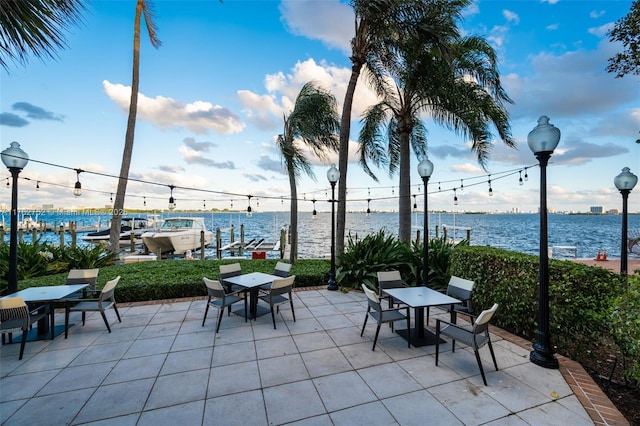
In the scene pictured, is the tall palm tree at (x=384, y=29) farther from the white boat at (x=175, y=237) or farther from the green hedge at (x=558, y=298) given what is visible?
the white boat at (x=175, y=237)

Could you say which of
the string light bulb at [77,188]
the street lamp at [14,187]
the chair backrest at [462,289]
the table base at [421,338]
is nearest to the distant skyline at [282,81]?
the string light bulb at [77,188]

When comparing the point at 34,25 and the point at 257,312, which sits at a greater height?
the point at 34,25

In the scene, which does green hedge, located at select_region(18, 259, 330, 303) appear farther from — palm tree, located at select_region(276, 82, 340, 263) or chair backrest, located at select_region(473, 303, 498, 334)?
chair backrest, located at select_region(473, 303, 498, 334)

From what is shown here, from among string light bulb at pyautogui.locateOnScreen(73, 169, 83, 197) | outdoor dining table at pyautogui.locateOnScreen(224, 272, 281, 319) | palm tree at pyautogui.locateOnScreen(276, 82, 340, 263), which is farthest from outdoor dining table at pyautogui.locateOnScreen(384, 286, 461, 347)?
string light bulb at pyautogui.locateOnScreen(73, 169, 83, 197)

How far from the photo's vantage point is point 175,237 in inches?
681

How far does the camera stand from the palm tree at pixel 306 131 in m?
9.44

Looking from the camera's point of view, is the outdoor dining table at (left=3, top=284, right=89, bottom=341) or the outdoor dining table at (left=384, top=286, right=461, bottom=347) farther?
the outdoor dining table at (left=3, top=284, right=89, bottom=341)

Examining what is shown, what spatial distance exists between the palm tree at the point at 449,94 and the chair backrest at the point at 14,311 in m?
8.49

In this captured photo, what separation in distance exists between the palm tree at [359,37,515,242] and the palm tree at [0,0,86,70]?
761 centimetres

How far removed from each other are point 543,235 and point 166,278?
25.5 ft

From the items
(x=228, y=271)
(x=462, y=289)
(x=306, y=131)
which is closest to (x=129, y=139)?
(x=306, y=131)

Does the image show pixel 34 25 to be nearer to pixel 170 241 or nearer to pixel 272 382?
pixel 272 382

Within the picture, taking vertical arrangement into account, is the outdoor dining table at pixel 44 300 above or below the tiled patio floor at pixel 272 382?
above

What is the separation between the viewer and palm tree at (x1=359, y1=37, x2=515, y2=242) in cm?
781
